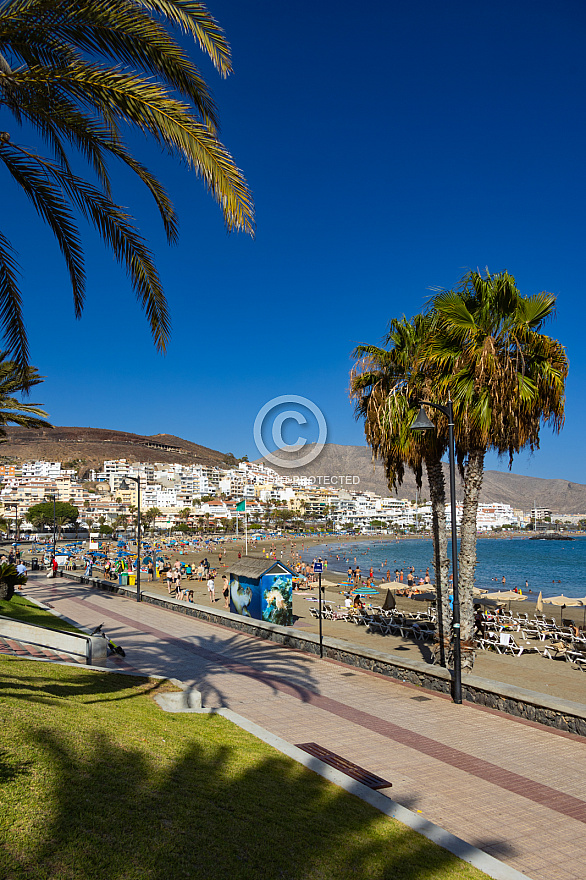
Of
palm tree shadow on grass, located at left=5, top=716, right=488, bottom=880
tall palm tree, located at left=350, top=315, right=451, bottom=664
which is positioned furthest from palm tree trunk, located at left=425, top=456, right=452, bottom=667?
palm tree shadow on grass, located at left=5, top=716, right=488, bottom=880

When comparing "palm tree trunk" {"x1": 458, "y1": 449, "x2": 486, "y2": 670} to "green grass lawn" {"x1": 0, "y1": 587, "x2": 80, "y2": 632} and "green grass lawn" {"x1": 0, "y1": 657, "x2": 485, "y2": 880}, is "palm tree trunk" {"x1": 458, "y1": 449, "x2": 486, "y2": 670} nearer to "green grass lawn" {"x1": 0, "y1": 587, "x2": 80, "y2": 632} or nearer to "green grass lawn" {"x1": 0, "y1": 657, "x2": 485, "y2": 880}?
"green grass lawn" {"x1": 0, "y1": 657, "x2": 485, "y2": 880}

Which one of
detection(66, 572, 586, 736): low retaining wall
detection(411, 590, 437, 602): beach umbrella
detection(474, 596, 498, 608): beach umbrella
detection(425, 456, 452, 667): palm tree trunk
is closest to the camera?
detection(66, 572, 586, 736): low retaining wall

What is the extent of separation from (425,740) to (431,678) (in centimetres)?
302

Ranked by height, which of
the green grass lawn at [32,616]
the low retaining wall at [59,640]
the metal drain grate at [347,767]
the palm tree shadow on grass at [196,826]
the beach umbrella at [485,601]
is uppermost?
the palm tree shadow on grass at [196,826]

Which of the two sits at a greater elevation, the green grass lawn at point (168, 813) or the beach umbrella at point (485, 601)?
the green grass lawn at point (168, 813)

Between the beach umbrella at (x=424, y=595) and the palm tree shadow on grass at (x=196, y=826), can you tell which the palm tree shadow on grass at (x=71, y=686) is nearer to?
the palm tree shadow on grass at (x=196, y=826)

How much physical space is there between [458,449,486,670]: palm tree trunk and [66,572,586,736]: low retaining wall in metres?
0.80

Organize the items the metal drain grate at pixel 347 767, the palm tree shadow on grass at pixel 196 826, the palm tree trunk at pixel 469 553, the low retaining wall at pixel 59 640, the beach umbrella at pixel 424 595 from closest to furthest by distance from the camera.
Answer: the palm tree shadow on grass at pixel 196 826 < the metal drain grate at pixel 347 767 < the low retaining wall at pixel 59 640 < the palm tree trunk at pixel 469 553 < the beach umbrella at pixel 424 595

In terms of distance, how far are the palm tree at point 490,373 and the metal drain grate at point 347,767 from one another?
17.4 ft

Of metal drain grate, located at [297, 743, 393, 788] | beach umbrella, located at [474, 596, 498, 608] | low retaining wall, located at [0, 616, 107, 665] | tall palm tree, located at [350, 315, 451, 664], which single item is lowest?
beach umbrella, located at [474, 596, 498, 608]

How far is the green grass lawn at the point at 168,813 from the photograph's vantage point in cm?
358

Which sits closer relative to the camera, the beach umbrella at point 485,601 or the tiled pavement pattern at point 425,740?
the tiled pavement pattern at point 425,740

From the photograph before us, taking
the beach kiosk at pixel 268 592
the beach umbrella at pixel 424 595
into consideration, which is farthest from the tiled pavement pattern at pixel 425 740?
the beach umbrella at pixel 424 595

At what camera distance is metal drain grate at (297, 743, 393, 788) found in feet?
21.2
